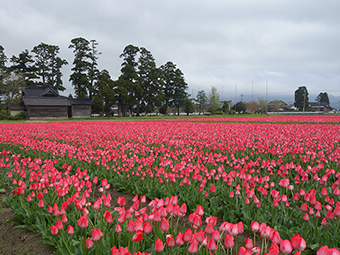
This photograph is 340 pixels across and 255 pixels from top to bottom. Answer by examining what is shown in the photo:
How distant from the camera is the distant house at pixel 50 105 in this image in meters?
34.7

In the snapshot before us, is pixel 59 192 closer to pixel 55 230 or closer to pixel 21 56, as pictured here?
pixel 55 230

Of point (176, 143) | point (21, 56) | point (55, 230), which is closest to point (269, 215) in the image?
point (55, 230)

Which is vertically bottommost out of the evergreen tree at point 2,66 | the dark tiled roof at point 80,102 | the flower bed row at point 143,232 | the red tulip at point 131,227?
the flower bed row at point 143,232

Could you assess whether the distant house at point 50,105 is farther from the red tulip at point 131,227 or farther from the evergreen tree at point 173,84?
the red tulip at point 131,227

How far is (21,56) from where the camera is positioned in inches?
1806

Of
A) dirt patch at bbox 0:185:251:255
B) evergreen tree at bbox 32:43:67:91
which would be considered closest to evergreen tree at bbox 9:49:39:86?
evergreen tree at bbox 32:43:67:91

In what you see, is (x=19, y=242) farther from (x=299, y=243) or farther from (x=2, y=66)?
(x=2, y=66)

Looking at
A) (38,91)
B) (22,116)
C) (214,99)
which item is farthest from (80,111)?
(214,99)

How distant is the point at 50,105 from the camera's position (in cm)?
3550

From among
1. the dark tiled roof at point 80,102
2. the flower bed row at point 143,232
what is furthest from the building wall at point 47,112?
the flower bed row at point 143,232

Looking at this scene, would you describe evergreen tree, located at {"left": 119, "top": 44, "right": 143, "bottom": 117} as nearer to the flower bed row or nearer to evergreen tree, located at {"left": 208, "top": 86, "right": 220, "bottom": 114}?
evergreen tree, located at {"left": 208, "top": 86, "right": 220, "bottom": 114}

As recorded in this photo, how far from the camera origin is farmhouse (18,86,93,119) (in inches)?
1366

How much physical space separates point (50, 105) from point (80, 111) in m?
5.38

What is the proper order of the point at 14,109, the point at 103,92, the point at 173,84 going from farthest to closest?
1. the point at 173,84
2. the point at 103,92
3. the point at 14,109
